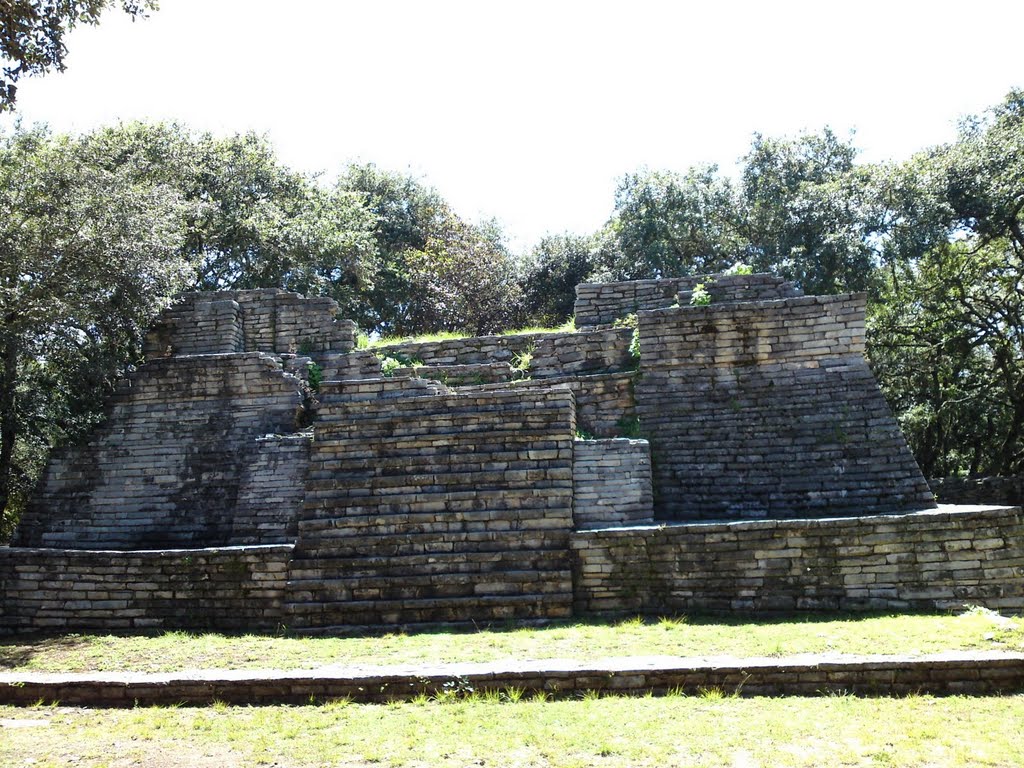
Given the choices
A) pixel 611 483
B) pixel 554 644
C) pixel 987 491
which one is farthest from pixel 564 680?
pixel 987 491

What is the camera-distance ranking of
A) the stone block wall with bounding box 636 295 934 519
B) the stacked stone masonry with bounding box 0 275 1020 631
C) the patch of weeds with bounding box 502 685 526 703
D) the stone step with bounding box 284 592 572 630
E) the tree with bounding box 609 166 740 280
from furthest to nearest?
the tree with bounding box 609 166 740 280 → the stone block wall with bounding box 636 295 934 519 → the stone step with bounding box 284 592 572 630 → the stacked stone masonry with bounding box 0 275 1020 631 → the patch of weeds with bounding box 502 685 526 703

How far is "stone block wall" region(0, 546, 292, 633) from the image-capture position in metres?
8.81

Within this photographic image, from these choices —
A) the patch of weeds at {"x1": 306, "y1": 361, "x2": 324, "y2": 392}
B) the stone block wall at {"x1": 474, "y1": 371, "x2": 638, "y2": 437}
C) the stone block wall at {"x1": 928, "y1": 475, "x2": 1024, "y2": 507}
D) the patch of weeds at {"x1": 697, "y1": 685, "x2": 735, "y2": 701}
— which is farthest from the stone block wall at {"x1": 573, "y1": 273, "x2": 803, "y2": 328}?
the patch of weeds at {"x1": 697, "y1": 685, "x2": 735, "y2": 701}

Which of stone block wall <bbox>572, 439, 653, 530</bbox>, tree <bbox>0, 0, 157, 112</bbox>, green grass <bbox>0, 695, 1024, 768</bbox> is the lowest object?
green grass <bbox>0, 695, 1024, 768</bbox>

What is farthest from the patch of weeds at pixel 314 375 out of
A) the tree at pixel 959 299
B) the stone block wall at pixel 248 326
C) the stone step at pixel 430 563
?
the tree at pixel 959 299

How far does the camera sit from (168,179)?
16.8 m

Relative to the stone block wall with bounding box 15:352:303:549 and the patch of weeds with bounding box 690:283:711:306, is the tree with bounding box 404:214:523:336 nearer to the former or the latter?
the stone block wall with bounding box 15:352:303:549

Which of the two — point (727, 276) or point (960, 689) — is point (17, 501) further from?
point (960, 689)

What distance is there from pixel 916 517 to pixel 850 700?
9.93 ft

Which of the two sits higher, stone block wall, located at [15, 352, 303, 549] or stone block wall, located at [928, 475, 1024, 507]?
stone block wall, located at [15, 352, 303, 549]

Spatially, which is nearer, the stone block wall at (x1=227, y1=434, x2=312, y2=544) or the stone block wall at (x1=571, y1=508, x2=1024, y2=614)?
the stone block wall at (x1=571, y1=508, x2=1024, y2=614)

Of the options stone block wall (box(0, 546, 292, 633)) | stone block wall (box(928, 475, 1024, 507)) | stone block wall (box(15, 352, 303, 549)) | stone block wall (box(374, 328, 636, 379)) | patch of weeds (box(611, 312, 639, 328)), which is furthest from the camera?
stone block wall (box(928, 475, 1024, 507))

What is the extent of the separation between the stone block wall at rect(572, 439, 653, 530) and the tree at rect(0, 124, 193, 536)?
7128 mm

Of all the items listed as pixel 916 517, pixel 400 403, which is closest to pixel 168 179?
pixel 400 403
